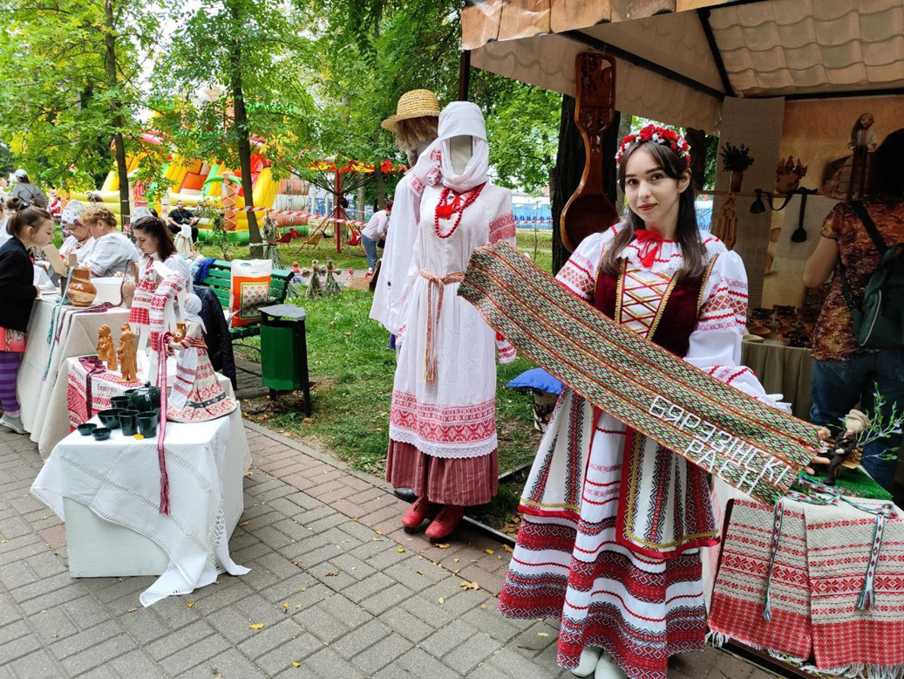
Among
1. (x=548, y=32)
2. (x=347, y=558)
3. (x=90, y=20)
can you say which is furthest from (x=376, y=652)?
(x=90, y=20)

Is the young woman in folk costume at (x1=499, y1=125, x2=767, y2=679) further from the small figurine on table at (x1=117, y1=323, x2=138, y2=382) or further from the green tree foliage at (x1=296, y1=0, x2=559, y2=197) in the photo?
the green tree foliage at (x1=296, y1=0, x2=559, y2=197)

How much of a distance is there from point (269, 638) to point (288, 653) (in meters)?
0.14

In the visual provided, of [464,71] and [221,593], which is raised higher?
[464,71]

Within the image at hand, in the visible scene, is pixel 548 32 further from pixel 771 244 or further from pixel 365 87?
pixel 365 87

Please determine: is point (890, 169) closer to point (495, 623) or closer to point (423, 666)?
point (495, 623)

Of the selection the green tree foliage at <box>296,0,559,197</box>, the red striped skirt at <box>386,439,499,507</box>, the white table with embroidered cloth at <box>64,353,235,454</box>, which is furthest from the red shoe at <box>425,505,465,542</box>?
the green tree foliage at <box>296,0,559,197</box>

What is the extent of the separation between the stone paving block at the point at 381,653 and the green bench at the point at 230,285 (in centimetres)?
426

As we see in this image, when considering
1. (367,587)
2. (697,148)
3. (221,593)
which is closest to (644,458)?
(367,587)

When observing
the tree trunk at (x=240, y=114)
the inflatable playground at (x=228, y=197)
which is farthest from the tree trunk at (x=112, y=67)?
the inflatable playground at (x=228, y=197)

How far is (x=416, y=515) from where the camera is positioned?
3641 millimetres

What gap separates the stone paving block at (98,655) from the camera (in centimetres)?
254

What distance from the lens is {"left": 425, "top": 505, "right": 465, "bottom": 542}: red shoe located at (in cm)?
353

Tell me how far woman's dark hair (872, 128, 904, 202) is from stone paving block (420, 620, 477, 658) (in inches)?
116

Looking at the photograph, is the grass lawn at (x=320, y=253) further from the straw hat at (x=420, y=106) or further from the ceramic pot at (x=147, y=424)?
the ceramic pot at (x=147, y=424)
